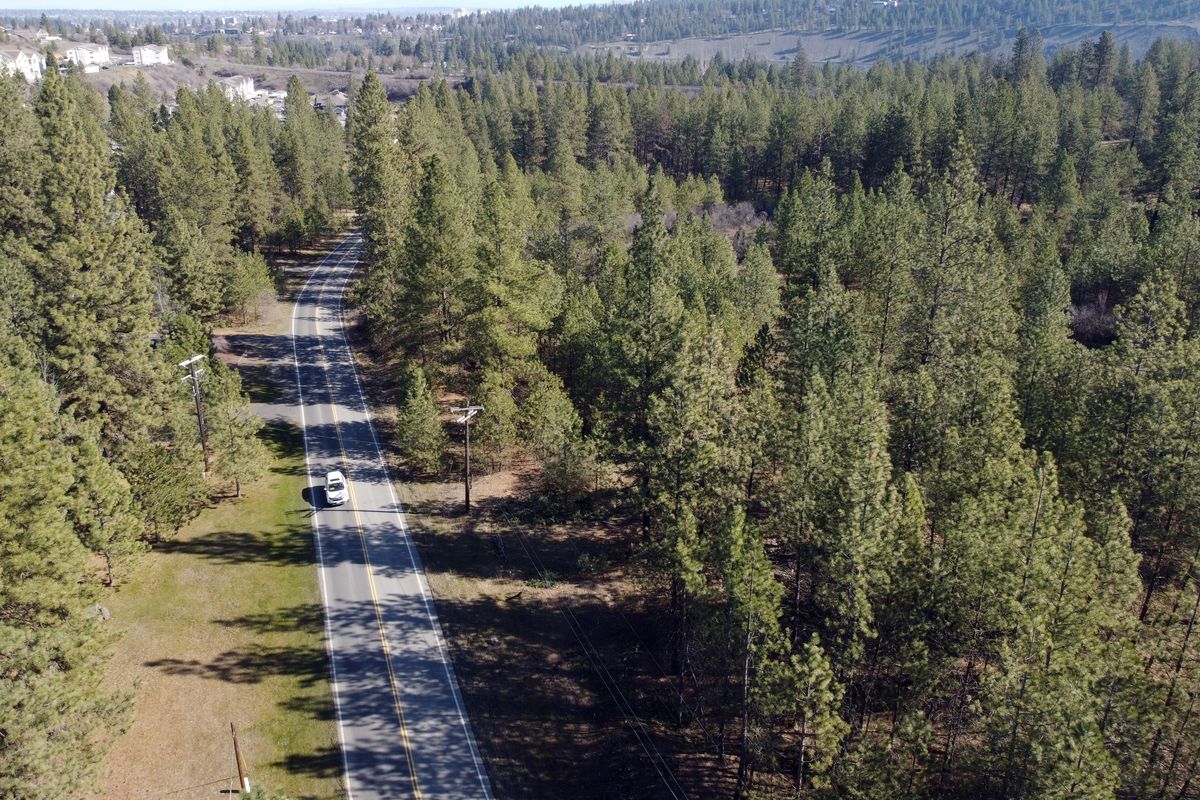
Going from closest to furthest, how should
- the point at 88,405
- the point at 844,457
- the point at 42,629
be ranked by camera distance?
1. the point at 42,629
2. the point at 844,457
3. the point at 88,405

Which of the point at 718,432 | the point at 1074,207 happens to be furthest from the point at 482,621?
the point at 1074,207

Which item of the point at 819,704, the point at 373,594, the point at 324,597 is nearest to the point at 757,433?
the point at 819,704

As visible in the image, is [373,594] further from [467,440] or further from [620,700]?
[620,700]

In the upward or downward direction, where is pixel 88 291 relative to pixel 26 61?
downward

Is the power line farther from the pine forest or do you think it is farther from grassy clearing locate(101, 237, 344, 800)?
grassy clearing locate(101, 237, 344, 800)

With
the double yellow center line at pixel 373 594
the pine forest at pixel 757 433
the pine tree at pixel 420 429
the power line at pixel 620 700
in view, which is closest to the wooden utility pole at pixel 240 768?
the pine forest at pixel 757 433

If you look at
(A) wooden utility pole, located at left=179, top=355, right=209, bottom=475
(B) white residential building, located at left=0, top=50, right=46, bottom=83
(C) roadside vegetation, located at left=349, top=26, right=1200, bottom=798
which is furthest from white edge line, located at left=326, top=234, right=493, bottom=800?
(B) white residential building, located at left=0, top=50, right=46, bottom=83
